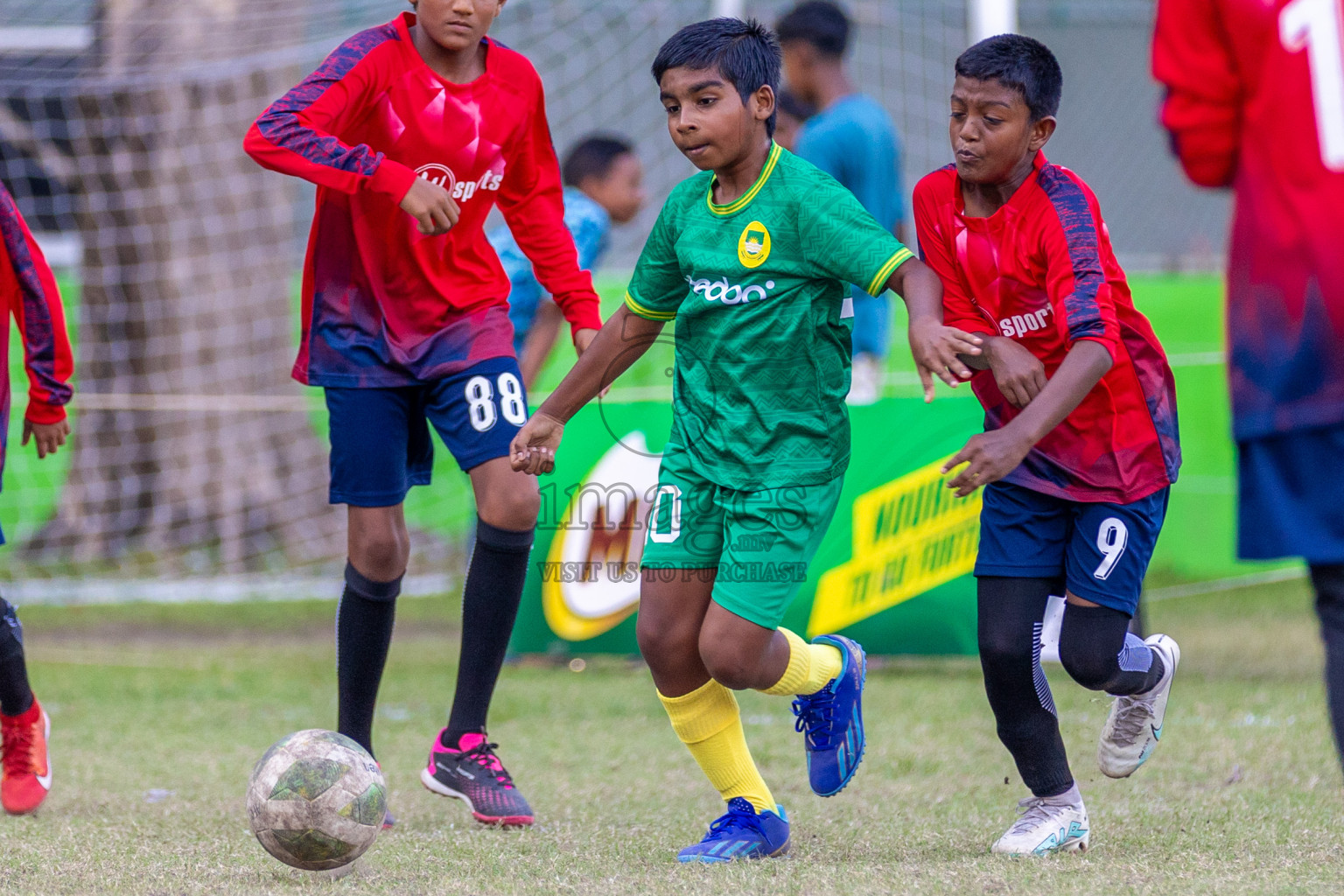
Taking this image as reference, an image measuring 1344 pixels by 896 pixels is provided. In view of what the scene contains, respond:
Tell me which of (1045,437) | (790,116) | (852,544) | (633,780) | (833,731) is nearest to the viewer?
(1045,437)

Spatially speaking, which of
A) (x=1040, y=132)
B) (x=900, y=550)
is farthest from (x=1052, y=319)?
(x=900, y=550)

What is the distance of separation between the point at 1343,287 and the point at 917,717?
3.25m

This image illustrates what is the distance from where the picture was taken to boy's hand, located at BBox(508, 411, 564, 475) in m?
3.41

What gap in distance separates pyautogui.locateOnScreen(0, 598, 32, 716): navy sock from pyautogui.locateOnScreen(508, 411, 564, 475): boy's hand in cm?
155

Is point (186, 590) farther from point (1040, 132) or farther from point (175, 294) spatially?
point (1040, 132)

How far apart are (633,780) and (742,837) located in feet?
3.77

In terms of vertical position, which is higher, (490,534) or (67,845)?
(490,534)

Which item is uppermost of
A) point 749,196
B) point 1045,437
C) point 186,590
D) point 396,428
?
point 749,196

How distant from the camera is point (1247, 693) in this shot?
552cm

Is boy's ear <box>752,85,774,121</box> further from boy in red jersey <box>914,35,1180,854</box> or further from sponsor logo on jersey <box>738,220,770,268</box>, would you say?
boy in red jersey <box>914,35,1180,854</box>

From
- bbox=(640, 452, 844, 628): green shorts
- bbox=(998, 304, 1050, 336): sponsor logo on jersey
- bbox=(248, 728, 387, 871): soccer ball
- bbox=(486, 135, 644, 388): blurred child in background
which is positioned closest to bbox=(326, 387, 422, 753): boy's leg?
bbox=(248, 728, 387, 871): soccer ball

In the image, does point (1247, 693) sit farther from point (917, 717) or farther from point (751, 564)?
point (751, 564)

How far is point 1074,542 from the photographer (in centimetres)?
333

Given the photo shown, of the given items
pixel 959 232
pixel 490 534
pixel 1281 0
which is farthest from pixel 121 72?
pixel 1281 0
